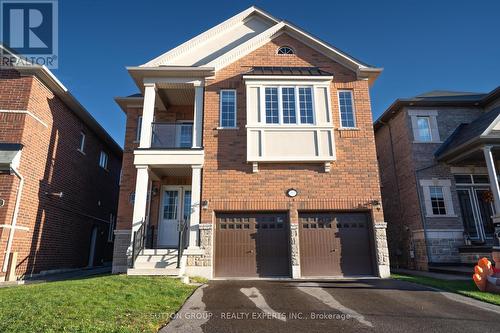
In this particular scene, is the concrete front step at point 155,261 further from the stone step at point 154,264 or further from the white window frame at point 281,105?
the white window frame at point 281,105

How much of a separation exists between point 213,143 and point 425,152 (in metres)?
8.85

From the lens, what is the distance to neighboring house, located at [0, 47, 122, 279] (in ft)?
30.7

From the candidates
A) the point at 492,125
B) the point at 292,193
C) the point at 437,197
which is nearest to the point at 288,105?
the point at 292,193

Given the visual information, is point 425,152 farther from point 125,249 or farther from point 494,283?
point 125,249

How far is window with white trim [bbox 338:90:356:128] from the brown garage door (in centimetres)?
398

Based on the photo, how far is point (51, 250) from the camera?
36.7 ft

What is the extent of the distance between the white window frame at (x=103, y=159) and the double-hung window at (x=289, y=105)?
954 cm

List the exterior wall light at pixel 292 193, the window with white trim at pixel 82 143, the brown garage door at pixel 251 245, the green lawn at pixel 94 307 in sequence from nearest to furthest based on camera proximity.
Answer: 1. the green lawn at pixel 94 307
2. the brown garage door at pixel 251 245
3. the exterior wall light at pixel 292 193
4. the window with white trim at pixel 82 143

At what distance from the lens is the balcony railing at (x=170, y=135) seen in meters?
10.9

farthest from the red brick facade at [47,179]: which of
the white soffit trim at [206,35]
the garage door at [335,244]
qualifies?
the garage door at [335,244]

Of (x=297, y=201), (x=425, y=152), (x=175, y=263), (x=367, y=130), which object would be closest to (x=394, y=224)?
(x=425, y=152)

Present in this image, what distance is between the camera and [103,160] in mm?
15875

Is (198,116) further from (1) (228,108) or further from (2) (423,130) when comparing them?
(2) (423,130)

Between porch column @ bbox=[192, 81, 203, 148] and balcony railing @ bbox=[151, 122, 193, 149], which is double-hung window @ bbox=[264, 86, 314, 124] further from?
balcony railing @ bbox=[151, 122, 193, 149]
